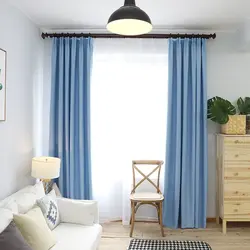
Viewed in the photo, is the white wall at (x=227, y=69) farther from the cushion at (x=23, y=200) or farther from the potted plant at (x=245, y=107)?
the cushion at (x=23, y=200)

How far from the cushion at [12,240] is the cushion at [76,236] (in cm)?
46

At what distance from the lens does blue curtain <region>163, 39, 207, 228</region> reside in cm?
434

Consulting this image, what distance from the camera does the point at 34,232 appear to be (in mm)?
2623

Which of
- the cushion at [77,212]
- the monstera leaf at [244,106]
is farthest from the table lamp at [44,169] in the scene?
the monstera leaf at [244,106]

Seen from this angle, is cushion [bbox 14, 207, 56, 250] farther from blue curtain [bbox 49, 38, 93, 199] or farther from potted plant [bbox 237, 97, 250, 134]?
potted plant [bbox 237, 97, 250, 134]

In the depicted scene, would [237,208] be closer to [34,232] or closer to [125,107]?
[125,107]

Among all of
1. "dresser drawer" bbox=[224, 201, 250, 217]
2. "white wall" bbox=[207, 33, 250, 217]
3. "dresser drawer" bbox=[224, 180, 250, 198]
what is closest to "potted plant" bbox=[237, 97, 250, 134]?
"white wall" bbox=[207, 33, 250, 217]

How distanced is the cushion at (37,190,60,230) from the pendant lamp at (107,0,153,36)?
176cm

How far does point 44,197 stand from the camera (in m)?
3.25

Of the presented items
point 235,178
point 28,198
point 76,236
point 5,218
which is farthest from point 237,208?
point 5,218

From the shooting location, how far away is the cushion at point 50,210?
311cm

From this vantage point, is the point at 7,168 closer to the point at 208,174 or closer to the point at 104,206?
the point at 104,206

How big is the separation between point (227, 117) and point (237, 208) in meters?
1.18

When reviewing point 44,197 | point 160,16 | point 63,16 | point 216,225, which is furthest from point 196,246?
point 63,16
